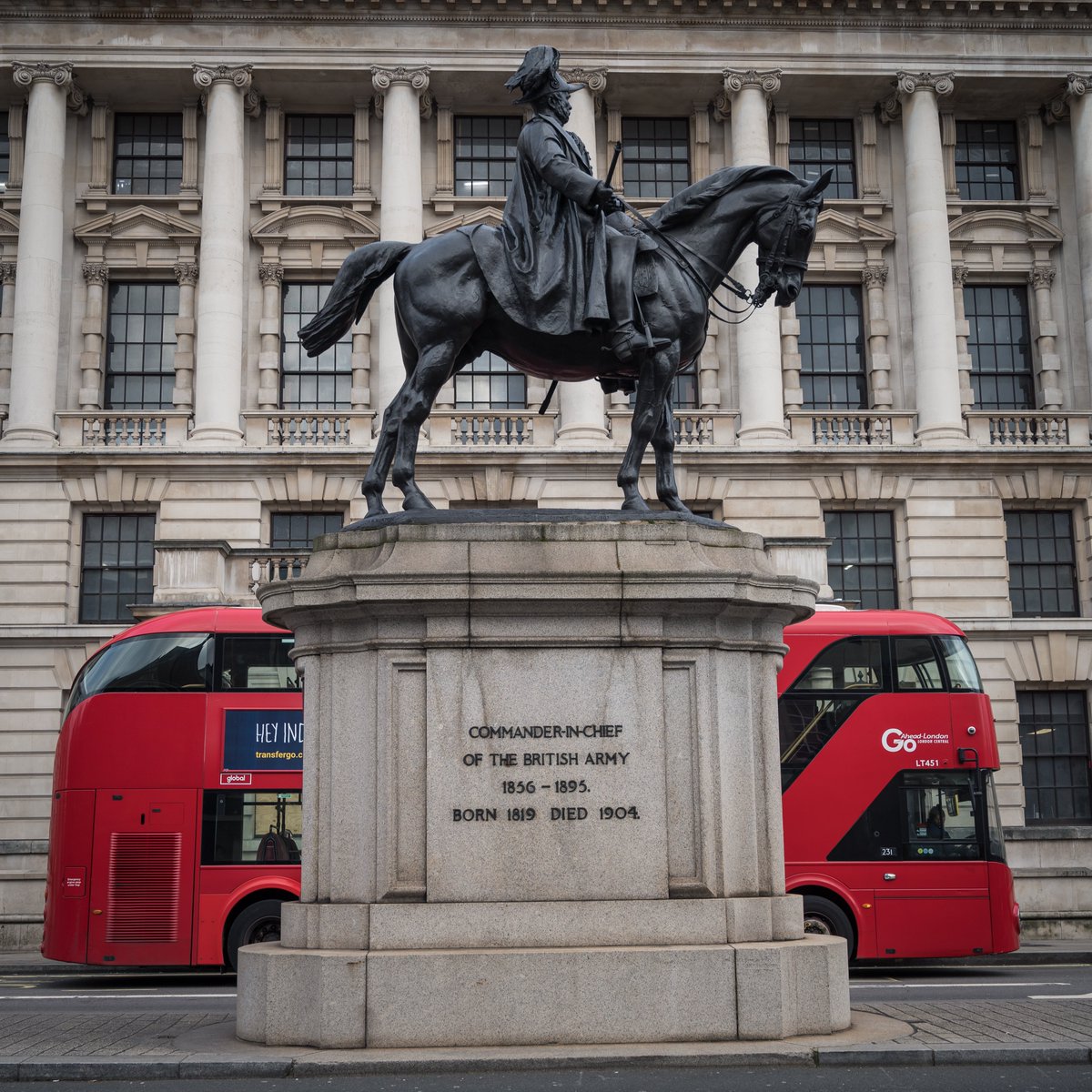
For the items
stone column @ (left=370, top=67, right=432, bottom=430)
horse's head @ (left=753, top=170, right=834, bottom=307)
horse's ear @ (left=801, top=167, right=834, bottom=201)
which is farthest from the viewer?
stone column @ (left=370, top=67, right=432, bottom=430)

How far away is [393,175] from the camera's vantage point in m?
33.9

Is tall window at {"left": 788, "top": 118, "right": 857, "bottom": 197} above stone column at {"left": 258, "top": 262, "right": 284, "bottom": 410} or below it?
above

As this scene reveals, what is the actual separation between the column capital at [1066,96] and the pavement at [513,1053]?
30.6 meters

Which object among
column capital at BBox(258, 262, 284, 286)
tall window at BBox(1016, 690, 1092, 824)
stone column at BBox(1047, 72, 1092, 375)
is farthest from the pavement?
stone column at BBox(1047, 72, 1092, 375)

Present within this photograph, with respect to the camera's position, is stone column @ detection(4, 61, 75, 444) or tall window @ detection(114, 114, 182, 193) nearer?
stone column @ detection(4, 61, 75, 444)

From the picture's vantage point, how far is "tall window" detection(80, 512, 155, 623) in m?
31.8

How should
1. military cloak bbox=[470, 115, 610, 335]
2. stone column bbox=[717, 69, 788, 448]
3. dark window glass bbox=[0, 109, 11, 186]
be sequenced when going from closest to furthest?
military cloak bbox=[470, 115, 610, 335]
stone column bbox=[717, 69, 788, 448]
dark window glass bbox=[0, 109, 11, 186]

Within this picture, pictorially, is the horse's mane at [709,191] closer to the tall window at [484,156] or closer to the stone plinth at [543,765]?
the stone plinth at [543,765]

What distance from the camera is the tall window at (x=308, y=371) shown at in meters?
34.1

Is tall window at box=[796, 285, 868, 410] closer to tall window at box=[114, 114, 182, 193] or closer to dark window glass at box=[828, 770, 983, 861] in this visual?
tall window at box=[114, 114, 182, 193]

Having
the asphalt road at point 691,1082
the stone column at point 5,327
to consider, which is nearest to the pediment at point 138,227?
the stone column at point 5,327

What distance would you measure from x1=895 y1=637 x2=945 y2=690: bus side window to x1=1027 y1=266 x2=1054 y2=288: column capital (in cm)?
1901

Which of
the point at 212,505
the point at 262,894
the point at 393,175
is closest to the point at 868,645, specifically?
the point at 262,894

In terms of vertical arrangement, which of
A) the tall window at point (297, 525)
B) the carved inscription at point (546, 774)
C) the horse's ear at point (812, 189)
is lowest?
the carved inscription at point (546, 774)
